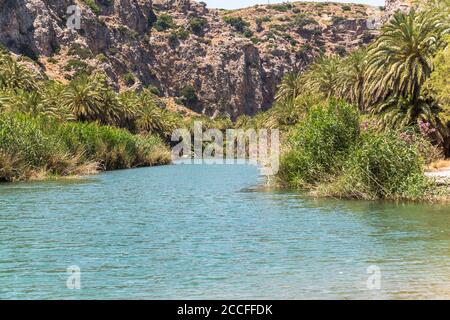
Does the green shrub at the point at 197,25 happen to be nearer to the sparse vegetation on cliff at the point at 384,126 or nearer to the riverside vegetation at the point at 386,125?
the sparse vegetation on cliff at the point at 384,126

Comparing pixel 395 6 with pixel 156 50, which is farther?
pixel 156 50

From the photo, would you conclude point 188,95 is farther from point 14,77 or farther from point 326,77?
point 14,77

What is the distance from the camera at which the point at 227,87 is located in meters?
178

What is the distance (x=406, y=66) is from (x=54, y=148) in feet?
95.8

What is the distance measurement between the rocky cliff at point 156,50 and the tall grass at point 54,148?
62.6 meters

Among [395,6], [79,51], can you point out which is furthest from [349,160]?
[79,51]

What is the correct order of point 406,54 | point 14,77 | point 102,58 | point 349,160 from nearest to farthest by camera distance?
point 349,160, point 406,54, point 14,77, point 102,58

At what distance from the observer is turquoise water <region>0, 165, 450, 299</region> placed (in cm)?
1383

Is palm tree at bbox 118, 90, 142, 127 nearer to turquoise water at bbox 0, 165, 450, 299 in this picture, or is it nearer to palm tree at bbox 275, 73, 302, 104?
palm tree at bbox 275, 73, 302, 104

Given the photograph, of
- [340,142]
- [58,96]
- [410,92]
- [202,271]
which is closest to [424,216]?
[340,142]

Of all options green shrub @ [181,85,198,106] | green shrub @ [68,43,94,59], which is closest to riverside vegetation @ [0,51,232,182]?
green shrub @ [68,43,94,59]

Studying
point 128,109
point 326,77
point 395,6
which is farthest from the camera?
point 395,6

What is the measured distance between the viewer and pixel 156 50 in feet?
577
